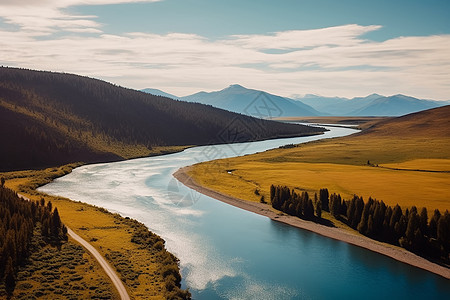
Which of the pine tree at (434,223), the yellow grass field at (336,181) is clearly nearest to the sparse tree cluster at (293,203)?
the yellow grass field at (336,181)

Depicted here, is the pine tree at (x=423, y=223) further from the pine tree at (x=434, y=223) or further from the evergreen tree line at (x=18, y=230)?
the evergreen tree line at (x=18, y=230)

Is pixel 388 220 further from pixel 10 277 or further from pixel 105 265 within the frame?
pixel 10 277

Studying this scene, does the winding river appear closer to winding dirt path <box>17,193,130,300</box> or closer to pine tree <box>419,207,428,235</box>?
Answer: pine tree <box>419,207,428,235</box>

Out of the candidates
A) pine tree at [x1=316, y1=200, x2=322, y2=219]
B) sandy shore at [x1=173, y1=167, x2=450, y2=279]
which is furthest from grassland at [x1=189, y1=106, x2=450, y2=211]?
pine tree at [x1=316, y1=200, x2=322, y2=219]

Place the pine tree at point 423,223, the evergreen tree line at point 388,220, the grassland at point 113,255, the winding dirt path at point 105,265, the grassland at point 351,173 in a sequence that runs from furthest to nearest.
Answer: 1. the grassland at point 351,173
2. the pine tree at point 423,223
3. the evergreen tree line at point 388,220
4. the grassland at point 113,255
5. the winding dirt path at point 105,265

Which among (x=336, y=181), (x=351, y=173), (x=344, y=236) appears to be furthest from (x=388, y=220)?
(x=351, y=173)

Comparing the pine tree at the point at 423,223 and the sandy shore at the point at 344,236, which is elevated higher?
the pine tree at the point at 423,223
